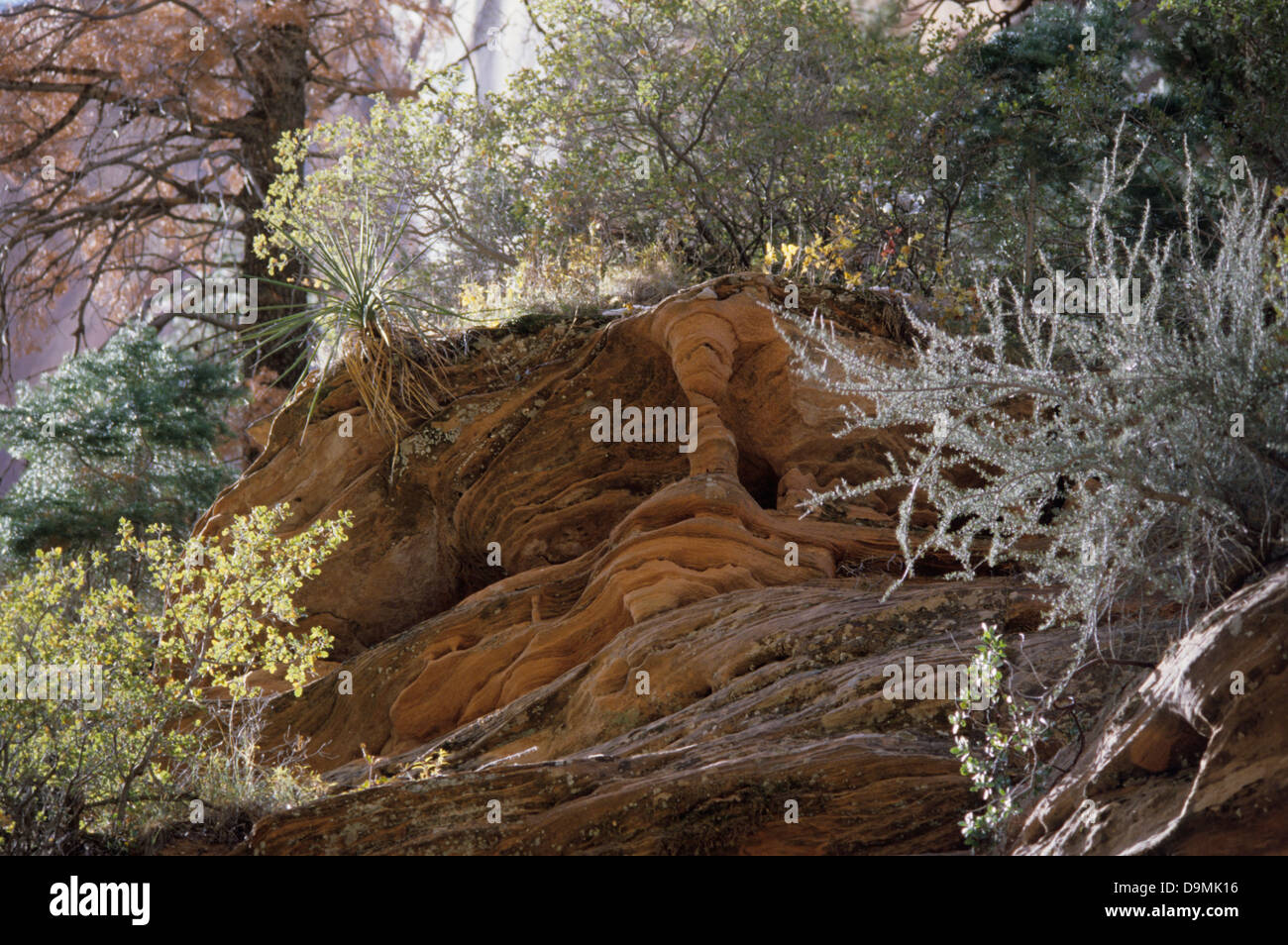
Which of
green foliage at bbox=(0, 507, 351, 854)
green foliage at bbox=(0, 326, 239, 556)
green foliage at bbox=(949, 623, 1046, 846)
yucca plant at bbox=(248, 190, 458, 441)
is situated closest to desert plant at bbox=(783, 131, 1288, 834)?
green foliage at bbox=(949, 623, 1046, 846)

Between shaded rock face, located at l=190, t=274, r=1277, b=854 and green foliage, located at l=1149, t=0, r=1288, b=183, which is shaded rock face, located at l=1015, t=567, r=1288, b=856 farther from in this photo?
green foliage, located at l=1149, t=0, r=1288, b=183

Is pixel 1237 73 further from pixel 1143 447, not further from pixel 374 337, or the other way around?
pixel 374 337

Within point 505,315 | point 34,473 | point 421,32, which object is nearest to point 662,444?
point 505,315

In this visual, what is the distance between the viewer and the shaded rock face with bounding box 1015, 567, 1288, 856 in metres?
3.65

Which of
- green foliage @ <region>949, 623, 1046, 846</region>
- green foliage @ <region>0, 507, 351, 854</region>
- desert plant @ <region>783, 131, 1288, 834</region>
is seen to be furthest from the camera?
green foliage @ <region>0, 507, 351, 854</region>

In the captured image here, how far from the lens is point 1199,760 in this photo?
4023 mm

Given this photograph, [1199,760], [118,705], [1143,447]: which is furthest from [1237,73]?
[118,705]

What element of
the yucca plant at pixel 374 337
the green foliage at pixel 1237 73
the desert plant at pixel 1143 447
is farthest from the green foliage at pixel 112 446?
the green foliage at pixel 1237 73

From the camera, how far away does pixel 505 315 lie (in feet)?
32.5

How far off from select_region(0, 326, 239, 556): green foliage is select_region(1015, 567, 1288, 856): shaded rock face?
37.6ft

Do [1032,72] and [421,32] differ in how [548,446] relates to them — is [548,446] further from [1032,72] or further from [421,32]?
[421,32]

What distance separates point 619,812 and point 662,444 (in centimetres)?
446

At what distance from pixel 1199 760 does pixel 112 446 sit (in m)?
12.5

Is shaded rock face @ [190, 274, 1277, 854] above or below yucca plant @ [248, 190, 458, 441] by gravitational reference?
below
